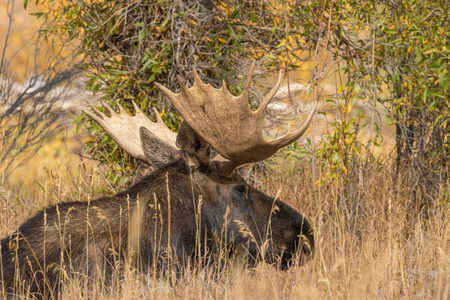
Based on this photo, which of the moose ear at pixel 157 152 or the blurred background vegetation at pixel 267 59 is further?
the blurred background vegetation at pixel 267 59

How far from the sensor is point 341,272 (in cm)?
445

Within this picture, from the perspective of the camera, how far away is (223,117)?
426 centimetres

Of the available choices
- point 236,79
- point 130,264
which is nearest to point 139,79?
point 236,79

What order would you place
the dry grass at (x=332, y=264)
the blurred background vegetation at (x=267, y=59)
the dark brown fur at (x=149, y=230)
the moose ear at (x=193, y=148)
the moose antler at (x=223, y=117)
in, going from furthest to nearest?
the blurred background vegetation at (x=267, y=59), the moose ear at (x=193, y=148), the moose antler at (x=223, y=117), the dark brown fur at (x=149, y=230), the dry grass at (x=332, y=264)

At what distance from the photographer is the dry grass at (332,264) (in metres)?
3.65

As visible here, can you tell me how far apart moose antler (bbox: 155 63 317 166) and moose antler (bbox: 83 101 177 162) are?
81cm

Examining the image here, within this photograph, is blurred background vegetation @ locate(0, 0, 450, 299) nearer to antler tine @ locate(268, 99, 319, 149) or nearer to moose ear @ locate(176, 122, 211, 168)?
antler tine @ locate(268, 99, 319, 149)

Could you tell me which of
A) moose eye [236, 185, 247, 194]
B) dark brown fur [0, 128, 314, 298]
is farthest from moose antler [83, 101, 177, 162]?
moose eye [236, 185, 247, 194]

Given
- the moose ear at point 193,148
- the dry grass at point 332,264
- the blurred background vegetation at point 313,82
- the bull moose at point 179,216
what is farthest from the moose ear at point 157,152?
the blurred background vegetation at point 313,82

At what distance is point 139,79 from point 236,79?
1106mm

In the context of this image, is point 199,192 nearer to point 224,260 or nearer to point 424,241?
point 224,260

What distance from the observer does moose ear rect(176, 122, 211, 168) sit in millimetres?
4324

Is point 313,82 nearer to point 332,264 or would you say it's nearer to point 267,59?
point 267,59

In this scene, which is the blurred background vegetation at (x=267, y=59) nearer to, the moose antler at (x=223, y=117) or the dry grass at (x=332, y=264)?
the dry grass at (x=332, y=264)
